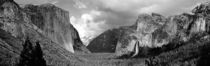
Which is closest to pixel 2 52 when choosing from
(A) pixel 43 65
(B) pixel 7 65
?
(B) pixel 7 65

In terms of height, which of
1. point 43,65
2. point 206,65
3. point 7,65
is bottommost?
point 206,65

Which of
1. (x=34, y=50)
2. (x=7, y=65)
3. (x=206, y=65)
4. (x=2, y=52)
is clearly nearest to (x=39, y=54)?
(x=34, y=50)

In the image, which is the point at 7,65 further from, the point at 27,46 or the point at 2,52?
the point at 27,46

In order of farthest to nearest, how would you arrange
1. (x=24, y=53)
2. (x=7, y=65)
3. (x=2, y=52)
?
(x=2, y=52), (x=7, y=65), (x=24, y=53)

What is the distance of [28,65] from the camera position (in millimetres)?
68000

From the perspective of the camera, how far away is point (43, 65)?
70.0 meters

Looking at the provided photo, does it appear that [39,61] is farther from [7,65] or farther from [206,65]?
[206,65]

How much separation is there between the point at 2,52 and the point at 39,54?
134570 millimetres

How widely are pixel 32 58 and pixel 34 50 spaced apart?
1708mm

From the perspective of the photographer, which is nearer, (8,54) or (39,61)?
(39,61)

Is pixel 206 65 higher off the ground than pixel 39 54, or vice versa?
pixel 39 54

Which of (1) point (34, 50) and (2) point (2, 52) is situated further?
(2) point (2, 52)

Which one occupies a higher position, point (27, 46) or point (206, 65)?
point (27, 46)

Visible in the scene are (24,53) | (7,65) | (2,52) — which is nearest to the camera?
(24,53)
